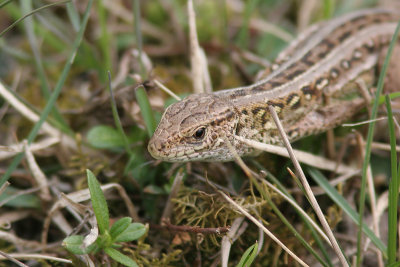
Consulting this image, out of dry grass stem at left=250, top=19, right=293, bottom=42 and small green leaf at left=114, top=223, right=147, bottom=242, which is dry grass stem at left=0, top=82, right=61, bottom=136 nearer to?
small green leaf at left=114, top=223, right=147, bottom=242

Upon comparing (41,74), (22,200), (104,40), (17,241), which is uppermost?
(104,40)

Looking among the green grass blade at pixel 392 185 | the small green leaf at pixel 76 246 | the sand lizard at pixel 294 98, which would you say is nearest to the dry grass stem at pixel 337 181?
the sand lizard at pixel 294 98

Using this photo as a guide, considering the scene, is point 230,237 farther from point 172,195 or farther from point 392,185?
point 392,185

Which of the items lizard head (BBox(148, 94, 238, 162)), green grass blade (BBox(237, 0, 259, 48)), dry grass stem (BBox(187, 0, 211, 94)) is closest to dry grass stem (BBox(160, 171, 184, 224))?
lizard head (BBox(148, 94, 238, 162))

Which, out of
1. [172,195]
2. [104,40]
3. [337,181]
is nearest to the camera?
[172,195]

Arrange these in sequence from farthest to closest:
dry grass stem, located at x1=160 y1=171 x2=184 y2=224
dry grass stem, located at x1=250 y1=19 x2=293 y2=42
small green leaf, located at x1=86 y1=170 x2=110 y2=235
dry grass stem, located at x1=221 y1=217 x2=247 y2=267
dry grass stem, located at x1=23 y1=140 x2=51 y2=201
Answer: dry grass stem, located at x1=250 y1=19 x2=293 y2=42
dry grass stem, located at x1=23 y1=140 x2=51 y2=201
dry grass stem, located at x1=160 y1=171 x2=184 y2=224
dry grass stem, located at x1=221 y1=217 x2=247 y2=267
small green leaf, located at x1=86 y1=170 x2=110 y2=235

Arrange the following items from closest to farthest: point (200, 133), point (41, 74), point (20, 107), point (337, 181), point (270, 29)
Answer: point (200, 133) → point (337, 181) → point (20, 107) → point (41, 74) → point (270, 29)

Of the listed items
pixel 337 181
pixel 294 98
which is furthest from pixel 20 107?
pixel 337 181
